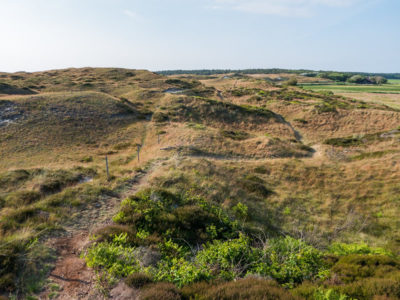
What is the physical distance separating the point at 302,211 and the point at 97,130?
32001mm

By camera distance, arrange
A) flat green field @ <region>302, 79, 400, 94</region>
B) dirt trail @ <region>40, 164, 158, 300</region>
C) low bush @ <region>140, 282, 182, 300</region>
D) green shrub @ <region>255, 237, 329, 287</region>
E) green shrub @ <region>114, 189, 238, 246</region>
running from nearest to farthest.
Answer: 1. low bush @ <region>140, 282, 182, 300</region>
2. dirt trail @ <region>40, 164, 158, 300</region>
3. green shrub @ <region>255, 237, 329, 287</region>
4. green shrub @ <region>114, 189, 238, 246</region>
5. flat green field @ <region>302, 79, 400, 94</region>

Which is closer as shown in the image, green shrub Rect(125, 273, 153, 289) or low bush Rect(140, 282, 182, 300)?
low bush Rect(140, 282, 182, 300)

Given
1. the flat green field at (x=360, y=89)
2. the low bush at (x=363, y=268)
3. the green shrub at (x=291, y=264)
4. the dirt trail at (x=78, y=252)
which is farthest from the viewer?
the flat green field at (x=360, y=89)

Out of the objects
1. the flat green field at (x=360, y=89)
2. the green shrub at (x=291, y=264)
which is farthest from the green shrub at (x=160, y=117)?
the flat green field at (x=360, y=89)

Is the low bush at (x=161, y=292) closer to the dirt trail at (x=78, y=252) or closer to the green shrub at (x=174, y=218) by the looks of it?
the dirt trail at (x=78, y=252)

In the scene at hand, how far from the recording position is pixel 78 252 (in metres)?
8.56

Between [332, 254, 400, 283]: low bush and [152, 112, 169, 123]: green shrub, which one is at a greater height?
[152, 112, 169, 123]: green shrub

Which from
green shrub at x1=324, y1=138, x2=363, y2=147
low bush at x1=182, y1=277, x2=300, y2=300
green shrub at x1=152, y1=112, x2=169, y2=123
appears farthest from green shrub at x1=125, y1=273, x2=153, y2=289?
green shrub at x1=152, y1=112, x2=169, y2=123

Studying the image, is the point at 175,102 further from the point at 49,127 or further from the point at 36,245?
the point at 36,245

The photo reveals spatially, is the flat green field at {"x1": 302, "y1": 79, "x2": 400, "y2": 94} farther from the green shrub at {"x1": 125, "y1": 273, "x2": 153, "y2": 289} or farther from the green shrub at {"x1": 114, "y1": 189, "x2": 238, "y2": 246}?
the green shrub at {"x1": 125, "y1": 273, "x2": 153, "y2": 289}

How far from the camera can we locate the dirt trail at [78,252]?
668 cm

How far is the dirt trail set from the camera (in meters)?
6.68

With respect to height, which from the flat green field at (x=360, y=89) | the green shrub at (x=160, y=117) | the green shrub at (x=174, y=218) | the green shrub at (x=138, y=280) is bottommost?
the green shrub at (x=174, y=218)

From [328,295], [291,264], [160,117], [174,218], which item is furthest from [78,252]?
[160,117]
